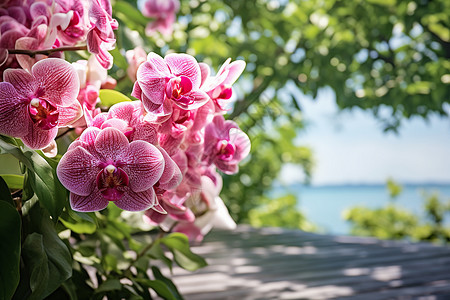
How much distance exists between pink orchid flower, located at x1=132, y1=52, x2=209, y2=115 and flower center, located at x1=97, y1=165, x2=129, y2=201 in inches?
1.7

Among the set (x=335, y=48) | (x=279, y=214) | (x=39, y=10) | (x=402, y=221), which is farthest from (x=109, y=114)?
(x=402, y=221)

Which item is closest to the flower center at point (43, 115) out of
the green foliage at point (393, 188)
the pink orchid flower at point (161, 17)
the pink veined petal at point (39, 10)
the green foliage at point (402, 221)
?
the pink veined petal at point (39, 10)

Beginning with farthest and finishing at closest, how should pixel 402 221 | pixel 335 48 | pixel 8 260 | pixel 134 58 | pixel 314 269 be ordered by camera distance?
1. pixel 402 221
2. pixel 335 48
3. pixel 314 269
4. pixel 134 58
5. pixel 8 260

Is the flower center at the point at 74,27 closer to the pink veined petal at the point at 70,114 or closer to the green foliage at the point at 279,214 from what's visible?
the pink veined petal at the point at 70,114

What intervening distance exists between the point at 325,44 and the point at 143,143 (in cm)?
128

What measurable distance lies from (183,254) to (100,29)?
0.77 feet

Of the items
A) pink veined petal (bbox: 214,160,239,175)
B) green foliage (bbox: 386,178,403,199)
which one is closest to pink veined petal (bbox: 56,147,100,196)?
pink veined petal (bbox: 214,160,239,175)

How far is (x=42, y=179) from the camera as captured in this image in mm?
290

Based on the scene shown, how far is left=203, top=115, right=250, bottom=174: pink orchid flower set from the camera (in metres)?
0.36

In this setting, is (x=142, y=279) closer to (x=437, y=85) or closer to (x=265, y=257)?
(x=265, y=257)

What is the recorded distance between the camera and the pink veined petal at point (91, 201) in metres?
0.29

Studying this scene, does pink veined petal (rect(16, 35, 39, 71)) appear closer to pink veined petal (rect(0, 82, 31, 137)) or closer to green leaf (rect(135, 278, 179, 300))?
pink veined petal (rect(0, 82, 31, 137))

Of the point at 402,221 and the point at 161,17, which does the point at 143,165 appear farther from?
the point at 402,221

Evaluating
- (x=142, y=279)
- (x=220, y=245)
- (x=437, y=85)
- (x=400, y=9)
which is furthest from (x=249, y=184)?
(x=142, y=279)
